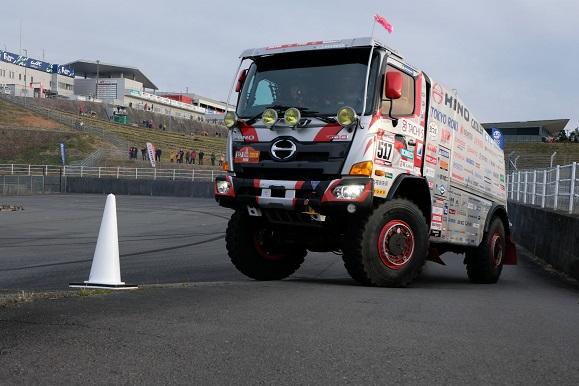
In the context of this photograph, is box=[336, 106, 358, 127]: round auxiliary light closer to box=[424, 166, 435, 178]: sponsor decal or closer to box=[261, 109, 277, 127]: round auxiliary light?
box=[261, 109, 277, 127]: round auxiliary light

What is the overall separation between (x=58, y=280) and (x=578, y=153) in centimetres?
5512

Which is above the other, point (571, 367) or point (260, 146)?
point (260, 146)

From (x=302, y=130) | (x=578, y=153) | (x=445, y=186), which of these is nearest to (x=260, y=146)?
(x=302, y=130)

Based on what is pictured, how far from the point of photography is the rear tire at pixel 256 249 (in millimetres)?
7852

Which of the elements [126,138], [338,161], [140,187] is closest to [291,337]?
[338,161]

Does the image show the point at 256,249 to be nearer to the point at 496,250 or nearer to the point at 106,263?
the point at 106,263

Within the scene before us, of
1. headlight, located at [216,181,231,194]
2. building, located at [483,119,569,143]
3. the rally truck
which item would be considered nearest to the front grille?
the rally truck

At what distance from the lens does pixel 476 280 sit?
32.1 feet

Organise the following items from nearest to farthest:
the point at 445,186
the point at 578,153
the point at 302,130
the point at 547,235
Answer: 1. the point at 302,130
2. the point at 445,186
3. the point at 547,235
4. the point at 578,153

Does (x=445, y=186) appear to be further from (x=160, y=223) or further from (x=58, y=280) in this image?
(x=160, y=223)

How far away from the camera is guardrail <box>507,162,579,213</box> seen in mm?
11641

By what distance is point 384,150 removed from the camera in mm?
6781

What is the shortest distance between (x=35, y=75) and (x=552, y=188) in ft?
375

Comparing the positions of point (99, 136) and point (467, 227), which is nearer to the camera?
point (467, 227)
